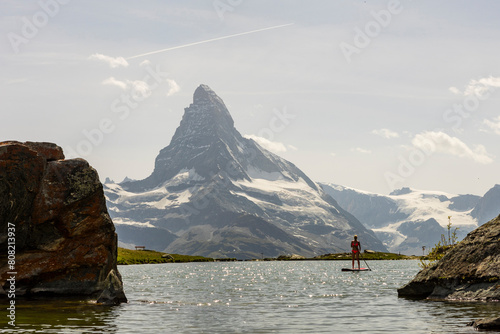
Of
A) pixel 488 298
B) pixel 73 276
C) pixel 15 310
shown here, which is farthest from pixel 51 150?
pixel 488 298

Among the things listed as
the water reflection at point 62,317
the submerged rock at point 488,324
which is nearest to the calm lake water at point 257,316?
the water reflection at point 62,317

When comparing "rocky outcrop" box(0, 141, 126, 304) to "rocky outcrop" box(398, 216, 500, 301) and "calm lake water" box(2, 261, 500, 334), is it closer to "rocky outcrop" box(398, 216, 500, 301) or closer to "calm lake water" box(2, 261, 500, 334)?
"calm lake water" box(2, 261, 500, 334)

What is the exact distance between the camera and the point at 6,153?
44.9 m

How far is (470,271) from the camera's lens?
1626 inches

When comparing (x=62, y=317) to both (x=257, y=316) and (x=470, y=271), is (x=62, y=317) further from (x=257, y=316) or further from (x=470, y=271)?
(x=470, y=271)

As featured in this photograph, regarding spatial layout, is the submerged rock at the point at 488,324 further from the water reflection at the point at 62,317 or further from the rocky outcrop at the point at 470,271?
the water reflection at the point at 62,317

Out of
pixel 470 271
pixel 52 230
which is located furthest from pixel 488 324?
pixel 52 230

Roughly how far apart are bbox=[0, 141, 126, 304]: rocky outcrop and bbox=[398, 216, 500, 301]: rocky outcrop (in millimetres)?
24869

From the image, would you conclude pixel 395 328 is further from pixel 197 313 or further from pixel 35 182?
pixel 35 182

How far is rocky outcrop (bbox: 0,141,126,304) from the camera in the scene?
44.6m

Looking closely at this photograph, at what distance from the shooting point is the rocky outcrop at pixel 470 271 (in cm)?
4000

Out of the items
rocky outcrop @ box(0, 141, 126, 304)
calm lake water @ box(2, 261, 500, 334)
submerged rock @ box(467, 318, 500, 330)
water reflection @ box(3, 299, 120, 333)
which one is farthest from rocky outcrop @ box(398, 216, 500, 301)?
rocky outcrop @ box(0, 141, 126, 304)

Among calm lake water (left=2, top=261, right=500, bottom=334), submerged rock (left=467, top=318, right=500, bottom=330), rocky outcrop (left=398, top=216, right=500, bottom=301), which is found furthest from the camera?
rocky outcrop (left=398, top=216, right=500, bottom=301)

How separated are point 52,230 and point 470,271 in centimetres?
3214
